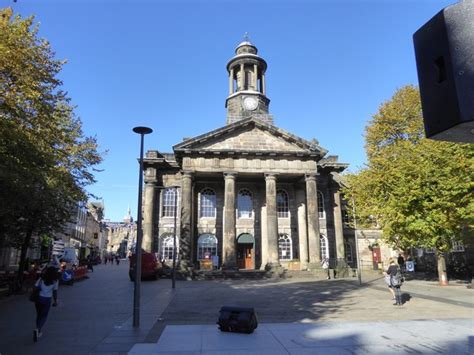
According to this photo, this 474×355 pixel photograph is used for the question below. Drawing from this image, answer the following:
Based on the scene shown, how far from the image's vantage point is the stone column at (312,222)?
106 ft

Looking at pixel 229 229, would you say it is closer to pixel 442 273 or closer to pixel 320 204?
pixel 320 204

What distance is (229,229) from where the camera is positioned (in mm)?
32000

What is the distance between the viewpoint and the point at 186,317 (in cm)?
1167

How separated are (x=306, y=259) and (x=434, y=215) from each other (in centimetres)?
1513

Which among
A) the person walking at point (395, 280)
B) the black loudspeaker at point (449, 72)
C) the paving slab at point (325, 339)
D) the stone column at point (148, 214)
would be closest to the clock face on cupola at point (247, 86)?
the stone column at point (148, 214)

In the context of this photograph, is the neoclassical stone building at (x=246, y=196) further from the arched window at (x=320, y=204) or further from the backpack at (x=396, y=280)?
the backpack at (x=396, y=280)

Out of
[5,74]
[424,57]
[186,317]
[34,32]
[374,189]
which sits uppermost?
[34,32]

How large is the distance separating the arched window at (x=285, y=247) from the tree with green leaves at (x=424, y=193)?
11.0 meters

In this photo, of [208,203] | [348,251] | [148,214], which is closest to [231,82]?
[208,203]

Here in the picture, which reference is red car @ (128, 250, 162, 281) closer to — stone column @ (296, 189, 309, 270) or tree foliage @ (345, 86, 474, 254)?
stone column @ (296, 189, 309, 270)

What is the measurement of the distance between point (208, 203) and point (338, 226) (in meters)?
13.3

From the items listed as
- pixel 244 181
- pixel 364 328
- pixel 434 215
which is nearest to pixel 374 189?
pixel 434 215

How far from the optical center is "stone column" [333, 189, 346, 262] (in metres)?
36.3

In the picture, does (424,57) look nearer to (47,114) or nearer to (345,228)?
(47,114)
